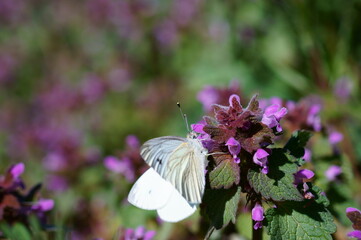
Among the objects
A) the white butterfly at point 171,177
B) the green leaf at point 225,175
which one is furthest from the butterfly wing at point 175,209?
the green leaf at point 225,175

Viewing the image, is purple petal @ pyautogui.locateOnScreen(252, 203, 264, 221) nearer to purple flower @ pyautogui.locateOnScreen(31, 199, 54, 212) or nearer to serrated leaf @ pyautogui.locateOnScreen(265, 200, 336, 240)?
serrated leaf @ pyautogui.locateOnScreen(265, 200, 336, 240)

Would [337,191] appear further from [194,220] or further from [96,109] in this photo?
[96,109]

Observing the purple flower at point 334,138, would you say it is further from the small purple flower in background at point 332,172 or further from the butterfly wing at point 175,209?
the butterfly wing at point 175,209

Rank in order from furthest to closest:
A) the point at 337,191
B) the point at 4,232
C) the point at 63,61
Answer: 1. the point at 63,61
2. the point at 337,191
3. the point at 4,232

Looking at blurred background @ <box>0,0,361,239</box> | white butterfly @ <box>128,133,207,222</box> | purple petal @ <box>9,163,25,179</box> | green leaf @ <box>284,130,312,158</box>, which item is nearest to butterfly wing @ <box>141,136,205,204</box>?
white butterfly @ <box>128,133,207,222</box>

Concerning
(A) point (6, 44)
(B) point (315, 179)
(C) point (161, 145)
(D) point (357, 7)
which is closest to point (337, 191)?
(B) point (315, 179)

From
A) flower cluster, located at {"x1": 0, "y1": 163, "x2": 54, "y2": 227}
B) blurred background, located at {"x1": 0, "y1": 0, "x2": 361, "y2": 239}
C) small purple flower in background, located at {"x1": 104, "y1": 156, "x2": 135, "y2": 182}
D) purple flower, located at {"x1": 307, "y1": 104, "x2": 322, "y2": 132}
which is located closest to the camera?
flower cluster, located at {"x1": 0, "y1": 163, "x2": 54, "y2": 227}
